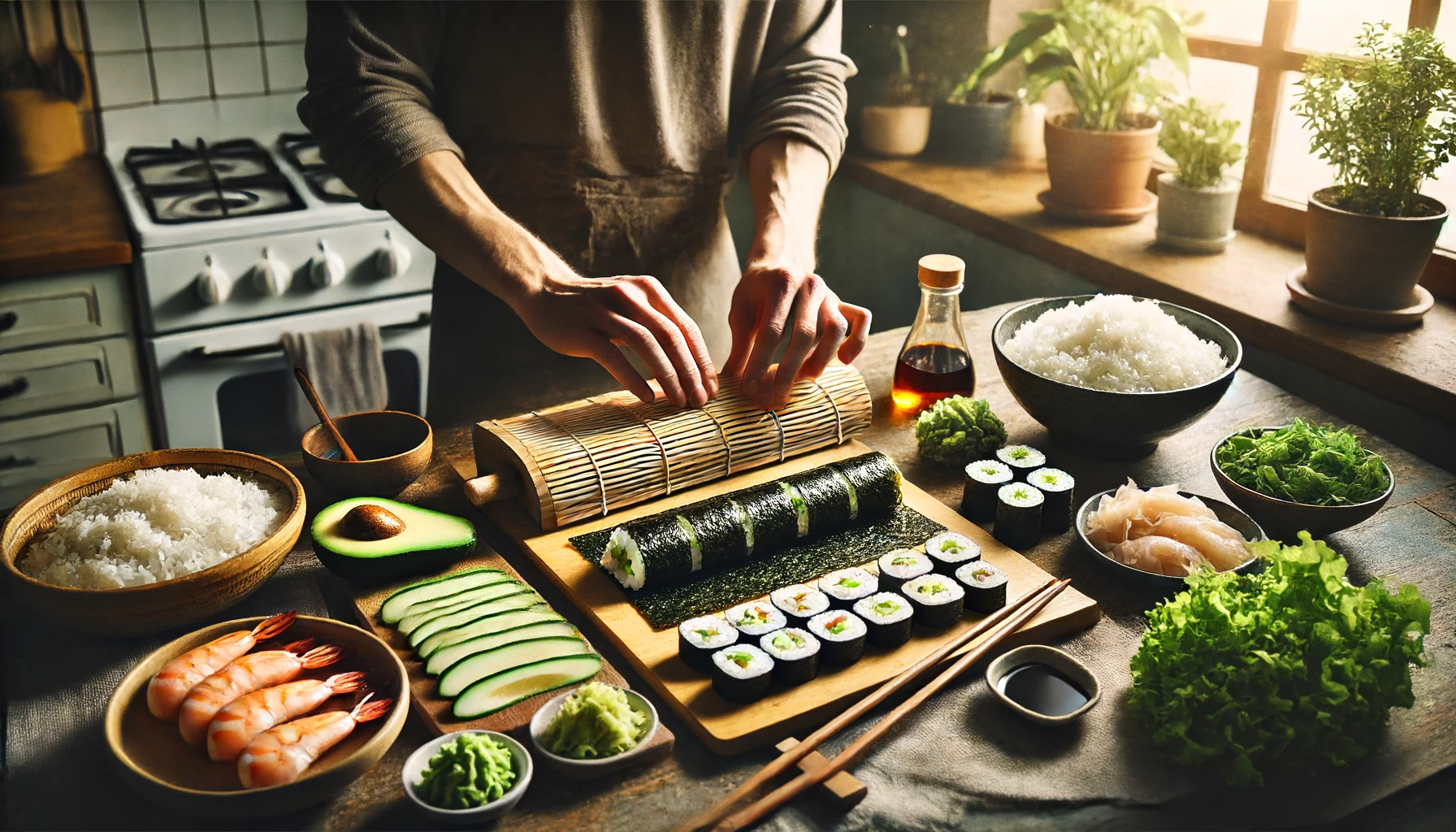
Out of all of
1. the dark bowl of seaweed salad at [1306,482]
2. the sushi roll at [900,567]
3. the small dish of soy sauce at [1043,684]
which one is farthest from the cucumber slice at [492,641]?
the dark bowl of seaweed salad at [1306,482]

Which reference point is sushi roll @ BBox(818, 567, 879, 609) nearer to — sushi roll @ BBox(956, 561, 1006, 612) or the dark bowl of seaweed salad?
sushi roll @ BBox(956, 561, 1006, 612)

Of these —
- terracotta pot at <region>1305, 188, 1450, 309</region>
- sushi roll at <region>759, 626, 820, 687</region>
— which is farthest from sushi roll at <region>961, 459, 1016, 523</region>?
terracotta pot at <region>1305, 188, 1450, 309</region>

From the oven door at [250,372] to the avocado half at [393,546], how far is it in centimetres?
156

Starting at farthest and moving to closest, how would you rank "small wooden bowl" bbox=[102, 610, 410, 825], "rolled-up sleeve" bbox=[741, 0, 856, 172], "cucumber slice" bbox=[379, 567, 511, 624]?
"rolled-up sleeve" bbox=[741, 0, 856, 172], "cucumber slice" bbox=[379, 567, 511, 624], "small wooden bowl" bbox=[102, 610, 410, 825]

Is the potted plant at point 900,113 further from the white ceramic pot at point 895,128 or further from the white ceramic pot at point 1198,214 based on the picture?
the white ceramic pot at point 1198,214

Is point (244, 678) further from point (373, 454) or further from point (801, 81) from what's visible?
point (801, 81)

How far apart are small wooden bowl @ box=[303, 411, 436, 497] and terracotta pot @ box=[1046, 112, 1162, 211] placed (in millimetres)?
2058

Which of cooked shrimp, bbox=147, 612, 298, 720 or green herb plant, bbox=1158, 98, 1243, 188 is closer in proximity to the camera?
cooked shrimp, bbox=147, 612, 298, 720

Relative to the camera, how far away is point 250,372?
305 centimetres

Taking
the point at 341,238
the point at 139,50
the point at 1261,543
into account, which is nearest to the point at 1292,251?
the point at 1261,543

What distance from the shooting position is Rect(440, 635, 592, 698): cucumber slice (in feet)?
4.07

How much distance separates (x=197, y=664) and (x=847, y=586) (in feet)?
2.64

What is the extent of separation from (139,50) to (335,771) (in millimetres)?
3210

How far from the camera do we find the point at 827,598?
1402 millimetres
